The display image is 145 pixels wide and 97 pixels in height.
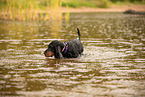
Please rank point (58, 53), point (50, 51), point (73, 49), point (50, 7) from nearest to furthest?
point (50, 51)
point (58, 53)
point (73, 49)
point (50, 7)

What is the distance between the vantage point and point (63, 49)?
30.0 ft

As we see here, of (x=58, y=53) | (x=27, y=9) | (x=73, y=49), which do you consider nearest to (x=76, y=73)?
(x=58, y=53)

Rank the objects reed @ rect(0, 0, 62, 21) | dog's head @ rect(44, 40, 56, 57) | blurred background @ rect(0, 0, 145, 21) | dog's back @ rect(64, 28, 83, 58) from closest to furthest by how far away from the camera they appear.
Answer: dog's head @ rect(44, 40, 56, 57), dog's back @ rect(64, 28, 83, 58), reed @ rect(0, 0, 62, 21), blurred background @ rect(0, 0, 145, 21)

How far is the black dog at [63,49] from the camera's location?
8.87 m

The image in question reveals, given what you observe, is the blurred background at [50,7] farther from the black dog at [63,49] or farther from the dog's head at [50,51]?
the dog's head at [50,51]

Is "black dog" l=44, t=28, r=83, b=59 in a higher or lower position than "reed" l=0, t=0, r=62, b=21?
lower

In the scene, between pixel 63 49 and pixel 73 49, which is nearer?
pixel 63 49

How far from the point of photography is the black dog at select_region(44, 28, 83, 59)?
8868 millimetres

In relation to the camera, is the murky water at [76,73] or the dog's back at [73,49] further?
the dog's back at [73,49]

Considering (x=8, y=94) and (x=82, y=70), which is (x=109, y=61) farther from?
(x=8, y=94)

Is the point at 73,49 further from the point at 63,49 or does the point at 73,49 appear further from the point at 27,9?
the point at 27,9

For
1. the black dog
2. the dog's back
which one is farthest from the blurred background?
the black dog

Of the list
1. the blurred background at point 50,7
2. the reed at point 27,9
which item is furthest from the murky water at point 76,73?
the blurred background at point 50,7

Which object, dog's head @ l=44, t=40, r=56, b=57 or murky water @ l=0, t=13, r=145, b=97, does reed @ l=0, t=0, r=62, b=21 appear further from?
dog's head @ l=44, t=40, r=56, b=57
